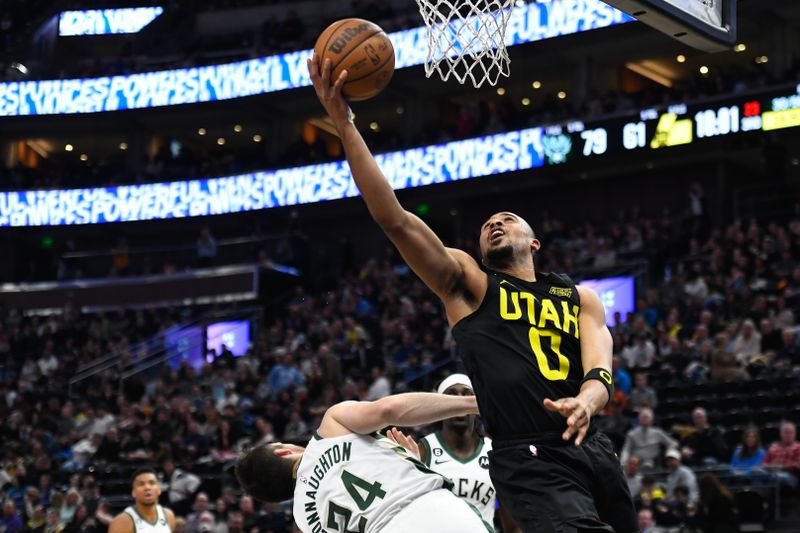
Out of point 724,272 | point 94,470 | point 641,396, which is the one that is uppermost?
point 724,272

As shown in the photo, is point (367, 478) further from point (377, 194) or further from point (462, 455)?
point (462, 455)

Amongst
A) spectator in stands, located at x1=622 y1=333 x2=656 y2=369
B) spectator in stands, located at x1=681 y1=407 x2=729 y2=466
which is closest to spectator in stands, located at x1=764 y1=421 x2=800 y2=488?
spectator in stands, located at x1=681 y1=407 x2=729 y2=466

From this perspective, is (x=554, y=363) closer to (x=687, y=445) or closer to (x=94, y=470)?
(x=687, y=445)

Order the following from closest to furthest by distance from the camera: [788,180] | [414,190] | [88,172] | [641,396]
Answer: [641,396] → [788,180] → [414,190] → [88,172]

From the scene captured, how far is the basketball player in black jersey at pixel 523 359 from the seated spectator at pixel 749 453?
27.3 feet

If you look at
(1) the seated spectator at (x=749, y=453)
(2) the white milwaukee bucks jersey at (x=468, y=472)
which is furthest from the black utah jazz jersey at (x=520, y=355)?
(1) the seated spectator at (x=749, y=453)

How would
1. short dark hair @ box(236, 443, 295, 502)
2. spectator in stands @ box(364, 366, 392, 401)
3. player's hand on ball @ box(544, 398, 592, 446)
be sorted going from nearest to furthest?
player's hand on ball @ box(544, 398, 592, 446) → short dark hair @ box(236, 443, 295, 502) → spectator in stands @ box(364, 366, 392, 401)

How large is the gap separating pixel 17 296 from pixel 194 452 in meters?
17.6

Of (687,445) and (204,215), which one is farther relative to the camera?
(204,215)

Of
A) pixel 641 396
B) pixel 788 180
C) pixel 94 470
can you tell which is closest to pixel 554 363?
pixel 641 396

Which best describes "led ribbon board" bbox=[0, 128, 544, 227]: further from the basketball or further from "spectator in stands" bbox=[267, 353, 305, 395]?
the basketball

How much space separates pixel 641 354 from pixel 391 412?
1211 cm

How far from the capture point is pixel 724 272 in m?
19.6

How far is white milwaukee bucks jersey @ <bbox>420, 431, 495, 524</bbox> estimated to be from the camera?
8203 millimetres
